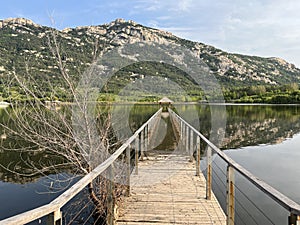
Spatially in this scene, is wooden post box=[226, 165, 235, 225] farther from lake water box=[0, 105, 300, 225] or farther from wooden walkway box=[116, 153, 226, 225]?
lake water box=[0, 105, 300, 225]

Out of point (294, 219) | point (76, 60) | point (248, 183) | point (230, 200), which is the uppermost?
point (76, 60)

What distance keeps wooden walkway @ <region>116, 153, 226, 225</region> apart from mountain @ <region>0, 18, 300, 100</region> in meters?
1.92

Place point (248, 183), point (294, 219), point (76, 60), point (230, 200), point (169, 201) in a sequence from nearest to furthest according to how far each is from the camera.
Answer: point (294, 219)
point (230, 200)
point (169, 201)
point (76, 60)
point (248, 183)

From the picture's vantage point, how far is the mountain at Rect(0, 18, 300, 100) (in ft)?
16.0

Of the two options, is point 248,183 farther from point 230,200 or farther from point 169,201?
point 230,200

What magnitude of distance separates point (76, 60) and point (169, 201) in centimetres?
303

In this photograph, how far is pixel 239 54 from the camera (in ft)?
395

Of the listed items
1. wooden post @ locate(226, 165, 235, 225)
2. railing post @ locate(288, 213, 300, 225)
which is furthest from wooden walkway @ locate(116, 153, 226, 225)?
railing post @ locate(288, 213, 300, 225)

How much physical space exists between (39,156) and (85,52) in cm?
729

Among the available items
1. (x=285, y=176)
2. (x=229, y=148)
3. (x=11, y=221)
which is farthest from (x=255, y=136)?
(x=11, y=221)

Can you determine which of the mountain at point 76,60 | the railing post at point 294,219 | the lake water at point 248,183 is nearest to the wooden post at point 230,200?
the lake water at point 248,183

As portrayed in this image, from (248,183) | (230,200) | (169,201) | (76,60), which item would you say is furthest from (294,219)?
(248,183)

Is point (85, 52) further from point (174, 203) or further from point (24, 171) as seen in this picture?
point (24, 171)

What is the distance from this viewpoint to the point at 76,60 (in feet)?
17.7
